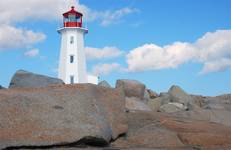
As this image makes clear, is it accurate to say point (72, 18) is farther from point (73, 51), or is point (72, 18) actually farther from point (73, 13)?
point (73, 51)

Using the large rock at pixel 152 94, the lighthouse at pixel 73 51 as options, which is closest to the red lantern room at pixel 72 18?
the lighthouse at pixel 73 51

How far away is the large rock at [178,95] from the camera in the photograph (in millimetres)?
19719

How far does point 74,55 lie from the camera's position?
35.8m

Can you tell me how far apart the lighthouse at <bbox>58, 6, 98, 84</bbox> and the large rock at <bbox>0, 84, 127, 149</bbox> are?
27220 millimetres

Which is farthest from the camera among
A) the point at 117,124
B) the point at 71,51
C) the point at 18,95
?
the point at 71,51

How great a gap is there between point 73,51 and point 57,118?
96.9ft

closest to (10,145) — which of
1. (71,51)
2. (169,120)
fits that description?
(169,120)

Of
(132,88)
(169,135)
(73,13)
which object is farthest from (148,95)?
(73,13)

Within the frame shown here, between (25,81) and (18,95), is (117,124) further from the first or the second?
(25,81)

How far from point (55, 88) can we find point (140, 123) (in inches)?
70.3

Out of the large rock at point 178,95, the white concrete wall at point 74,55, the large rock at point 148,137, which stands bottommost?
the large rock at point 148,137

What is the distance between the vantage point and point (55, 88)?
7789 mm

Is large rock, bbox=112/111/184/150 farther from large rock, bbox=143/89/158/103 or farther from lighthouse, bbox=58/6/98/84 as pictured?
lighthouse, bbox=58/6/98/84

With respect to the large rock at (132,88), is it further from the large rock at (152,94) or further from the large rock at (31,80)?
the large rock at (152,94)
